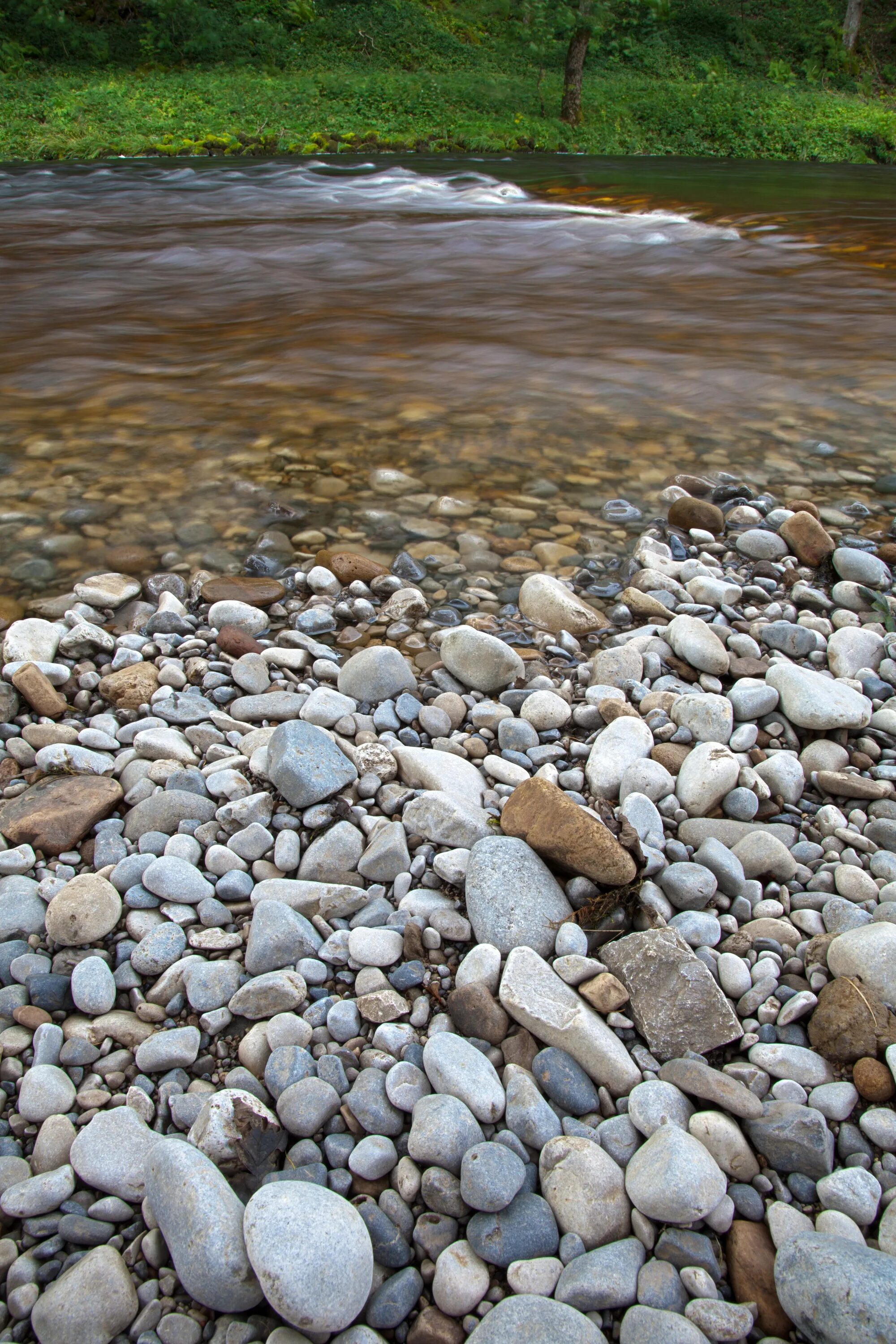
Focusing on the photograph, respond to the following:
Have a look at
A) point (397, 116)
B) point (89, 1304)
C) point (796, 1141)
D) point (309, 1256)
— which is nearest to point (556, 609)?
point (796, 1141)

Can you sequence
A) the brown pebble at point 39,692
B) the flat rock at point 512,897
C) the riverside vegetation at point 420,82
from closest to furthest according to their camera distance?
1. the flat rock at point 512,897
2. the brown pebble at point 39,692
3. the riverside vegetation at point 420,82

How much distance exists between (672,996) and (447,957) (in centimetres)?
42

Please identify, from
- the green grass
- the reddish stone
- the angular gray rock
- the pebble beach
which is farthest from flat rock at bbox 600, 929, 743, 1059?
the green grass

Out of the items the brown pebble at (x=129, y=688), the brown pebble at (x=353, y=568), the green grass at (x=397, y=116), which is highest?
the green grass at (x=397, y=116)

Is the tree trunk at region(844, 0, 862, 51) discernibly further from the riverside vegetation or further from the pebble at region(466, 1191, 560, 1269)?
the pebble at region(466, 1191, 560, 1269)

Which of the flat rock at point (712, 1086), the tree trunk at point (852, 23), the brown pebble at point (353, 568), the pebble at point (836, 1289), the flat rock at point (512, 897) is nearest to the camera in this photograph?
the pebble at point (836, 1289)

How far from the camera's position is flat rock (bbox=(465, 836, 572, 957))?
1.63 m

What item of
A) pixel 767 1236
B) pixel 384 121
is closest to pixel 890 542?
pixel 767 1236

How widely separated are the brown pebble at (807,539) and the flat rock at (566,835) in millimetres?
1614

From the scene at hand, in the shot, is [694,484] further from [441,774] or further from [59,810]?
[59,810]

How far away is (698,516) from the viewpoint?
307cm

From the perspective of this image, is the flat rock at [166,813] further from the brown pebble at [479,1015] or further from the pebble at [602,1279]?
the pebble at [602,1279]

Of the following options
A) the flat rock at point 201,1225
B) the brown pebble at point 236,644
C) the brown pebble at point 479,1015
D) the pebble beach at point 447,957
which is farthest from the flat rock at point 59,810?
the brown pebble at point 479,1015

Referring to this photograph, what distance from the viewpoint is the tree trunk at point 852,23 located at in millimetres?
24158
